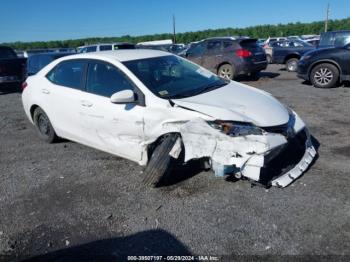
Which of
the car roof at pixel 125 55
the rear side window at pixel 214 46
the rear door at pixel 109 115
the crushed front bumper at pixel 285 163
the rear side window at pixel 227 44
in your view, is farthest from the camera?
the rear side window at pixel 214 46

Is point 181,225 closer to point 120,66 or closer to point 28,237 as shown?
point 28,237

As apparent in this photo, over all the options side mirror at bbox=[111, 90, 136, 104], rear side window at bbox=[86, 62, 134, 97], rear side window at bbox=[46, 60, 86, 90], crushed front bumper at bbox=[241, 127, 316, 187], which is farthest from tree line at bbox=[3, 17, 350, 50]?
side mirror at bbox=[111, 90, 136, 104]

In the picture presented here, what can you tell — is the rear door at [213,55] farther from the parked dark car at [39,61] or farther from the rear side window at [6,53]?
the rear side window at [6,53]

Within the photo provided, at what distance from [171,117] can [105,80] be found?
4.26ft

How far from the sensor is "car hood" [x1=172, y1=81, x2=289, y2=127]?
3.72 metres

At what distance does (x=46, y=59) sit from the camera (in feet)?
38.3

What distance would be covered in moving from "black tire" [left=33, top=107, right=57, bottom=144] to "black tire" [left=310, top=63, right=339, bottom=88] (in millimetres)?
8118

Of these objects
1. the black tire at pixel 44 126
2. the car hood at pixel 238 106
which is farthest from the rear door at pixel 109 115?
the black tire at pixel 44 126

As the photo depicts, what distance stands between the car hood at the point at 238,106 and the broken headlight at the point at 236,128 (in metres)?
0.05

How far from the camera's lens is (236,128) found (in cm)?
362

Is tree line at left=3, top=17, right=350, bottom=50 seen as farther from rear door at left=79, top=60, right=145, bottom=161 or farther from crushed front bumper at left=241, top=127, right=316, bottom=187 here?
crushed front bumper at left=241, top=127, right=316, bottom=187

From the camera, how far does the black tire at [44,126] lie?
5.68 m

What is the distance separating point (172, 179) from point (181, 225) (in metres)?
1.01

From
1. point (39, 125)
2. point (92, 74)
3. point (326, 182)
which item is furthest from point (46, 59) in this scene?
point (326, 182)
